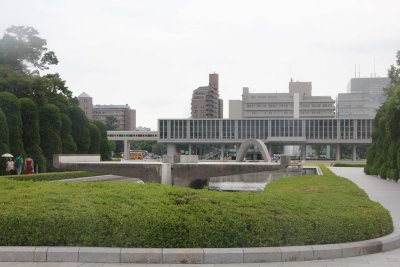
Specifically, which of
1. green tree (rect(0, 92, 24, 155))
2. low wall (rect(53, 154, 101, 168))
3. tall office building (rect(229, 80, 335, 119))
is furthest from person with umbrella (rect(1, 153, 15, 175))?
tall office building (rect(229, 80, 335, 119))

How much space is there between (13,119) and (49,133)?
214 inches

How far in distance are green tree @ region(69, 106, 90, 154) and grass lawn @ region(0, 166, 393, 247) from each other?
123 ft

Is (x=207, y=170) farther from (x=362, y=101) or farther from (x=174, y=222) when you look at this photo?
(x=362, y=101)

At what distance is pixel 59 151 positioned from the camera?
133 ft

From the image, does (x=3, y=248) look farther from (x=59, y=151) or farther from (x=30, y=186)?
(x=59, y=151)

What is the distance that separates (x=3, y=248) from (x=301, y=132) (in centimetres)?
9980

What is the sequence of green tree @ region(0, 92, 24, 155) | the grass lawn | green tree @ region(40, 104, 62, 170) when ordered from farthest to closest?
green tree @ region(40, 104, 62, 170) → green tree @ region(0, 92, 24, 155) → the grass lawn

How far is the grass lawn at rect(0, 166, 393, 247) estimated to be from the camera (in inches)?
325

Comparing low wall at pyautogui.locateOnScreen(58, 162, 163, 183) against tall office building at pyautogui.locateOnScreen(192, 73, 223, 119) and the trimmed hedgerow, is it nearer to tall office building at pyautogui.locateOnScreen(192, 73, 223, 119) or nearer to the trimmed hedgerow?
the trimmed hedgerow

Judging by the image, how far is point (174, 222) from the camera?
8.30 m

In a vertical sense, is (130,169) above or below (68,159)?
below

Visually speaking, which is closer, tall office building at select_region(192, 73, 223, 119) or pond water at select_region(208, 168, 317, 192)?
pond water at select_region(208, 168, 317, 192)

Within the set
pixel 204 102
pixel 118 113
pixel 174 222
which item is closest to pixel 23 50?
pixel 174 222

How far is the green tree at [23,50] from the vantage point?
5319 centimetres
